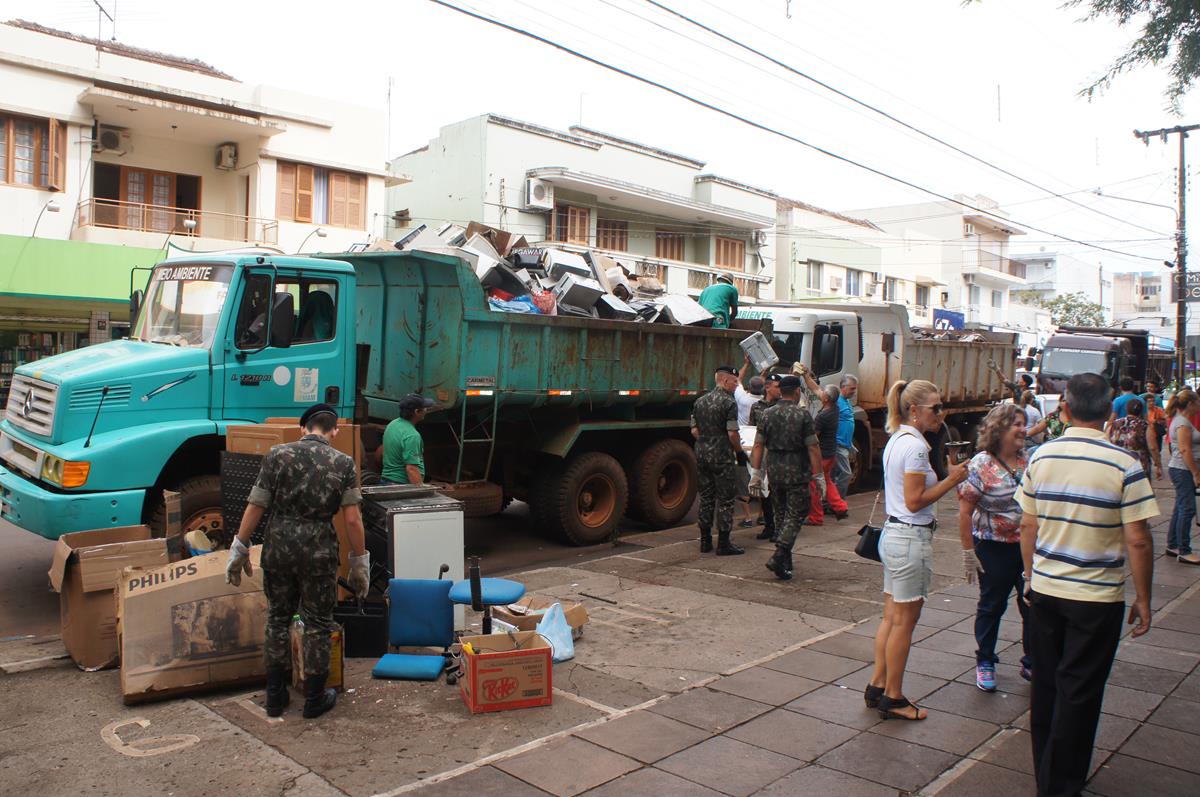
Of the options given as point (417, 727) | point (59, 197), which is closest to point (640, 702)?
point (417, 727)

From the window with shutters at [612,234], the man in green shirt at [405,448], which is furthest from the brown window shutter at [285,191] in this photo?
the man in green shirt at [405,448]

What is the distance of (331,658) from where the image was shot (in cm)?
505

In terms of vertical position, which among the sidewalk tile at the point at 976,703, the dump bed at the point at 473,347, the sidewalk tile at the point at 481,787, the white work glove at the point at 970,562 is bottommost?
the sidewalk tile at the point at 481,787

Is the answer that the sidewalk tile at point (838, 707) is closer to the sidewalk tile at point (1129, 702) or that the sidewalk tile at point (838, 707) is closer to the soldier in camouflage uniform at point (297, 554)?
the sidewalk tile at point (1129, 702)

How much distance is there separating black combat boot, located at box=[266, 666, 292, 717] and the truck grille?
3286 millimetres

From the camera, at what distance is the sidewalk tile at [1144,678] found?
5371 mm

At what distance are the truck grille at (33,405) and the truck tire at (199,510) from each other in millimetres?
1005

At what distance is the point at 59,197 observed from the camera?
18.6 metres

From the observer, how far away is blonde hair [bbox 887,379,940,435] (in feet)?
Answer: 16.0

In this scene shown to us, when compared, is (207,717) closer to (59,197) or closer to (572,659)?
(572,659)

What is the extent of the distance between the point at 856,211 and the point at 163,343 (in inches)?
1945

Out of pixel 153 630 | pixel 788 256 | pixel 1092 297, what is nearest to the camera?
pixel 153 630

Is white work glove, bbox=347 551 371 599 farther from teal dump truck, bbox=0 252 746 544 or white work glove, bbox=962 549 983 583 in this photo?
white work glove, bbox=962 549 983 583

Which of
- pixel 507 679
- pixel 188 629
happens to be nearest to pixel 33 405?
pixel 188 629
